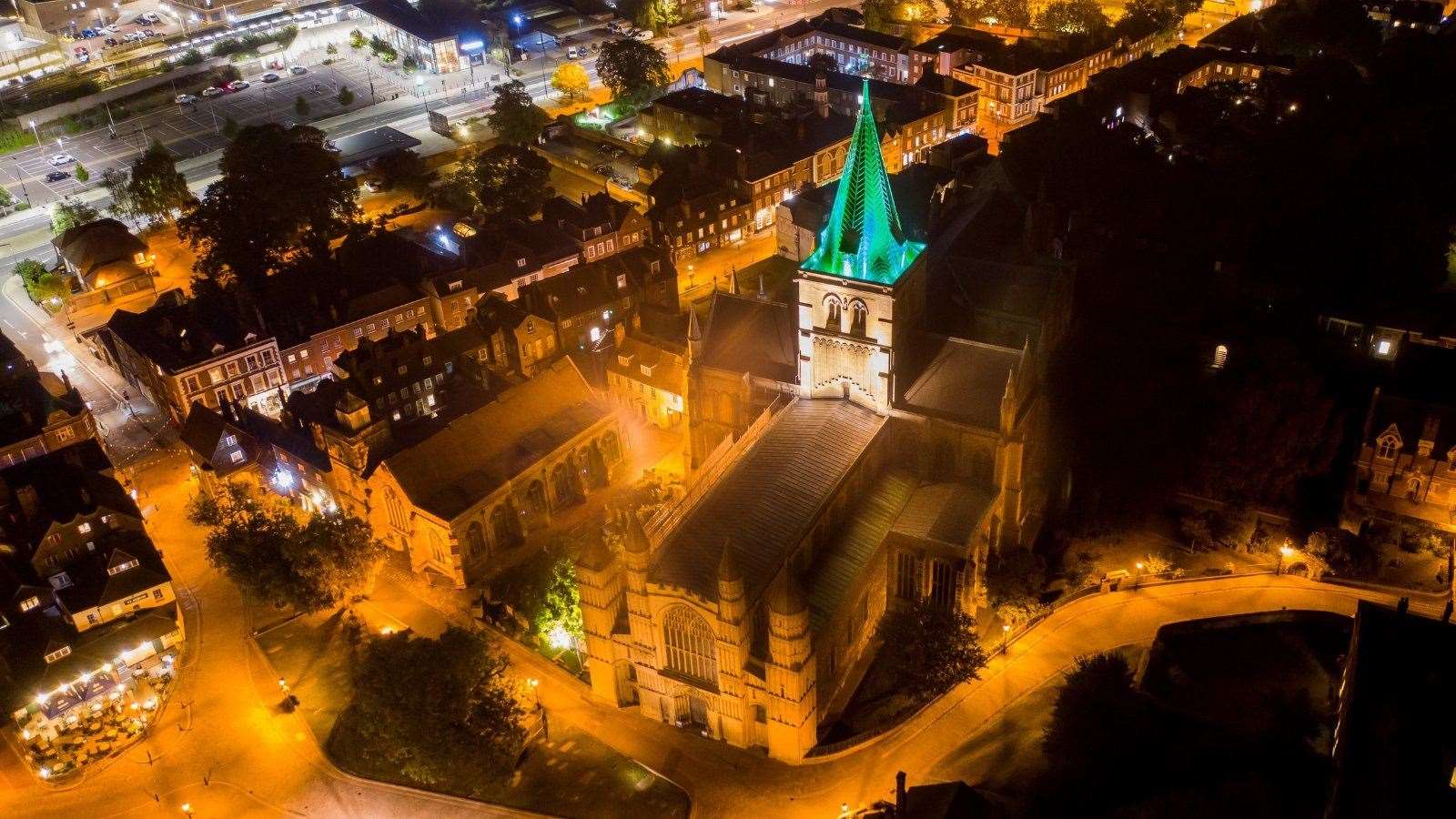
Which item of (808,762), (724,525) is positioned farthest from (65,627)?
(808,762)

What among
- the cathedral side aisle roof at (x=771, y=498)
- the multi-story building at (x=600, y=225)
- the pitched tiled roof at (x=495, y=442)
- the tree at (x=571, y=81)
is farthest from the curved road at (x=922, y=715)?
the tree at (x=571, y=81)

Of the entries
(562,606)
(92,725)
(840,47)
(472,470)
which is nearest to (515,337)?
(472,470)

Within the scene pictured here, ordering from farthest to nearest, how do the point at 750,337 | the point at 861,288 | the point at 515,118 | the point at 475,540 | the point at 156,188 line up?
the point at 515,118 → the point at 156,188 → the point at 750,337 → the point at 475,540 → the point at 861,288

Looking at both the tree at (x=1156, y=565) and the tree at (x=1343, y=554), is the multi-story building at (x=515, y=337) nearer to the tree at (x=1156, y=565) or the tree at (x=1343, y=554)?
the tree at (x=1156, y=565)

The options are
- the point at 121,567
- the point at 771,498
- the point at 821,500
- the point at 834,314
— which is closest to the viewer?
the point at 821,500

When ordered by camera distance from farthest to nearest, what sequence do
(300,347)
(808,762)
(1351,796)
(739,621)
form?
(300,347)
(808,762)
(739,621)
(1351,796)

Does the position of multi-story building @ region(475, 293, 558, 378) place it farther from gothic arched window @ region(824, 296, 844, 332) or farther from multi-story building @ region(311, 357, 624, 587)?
gothic arched window @ region(824, 296, 844, 332)

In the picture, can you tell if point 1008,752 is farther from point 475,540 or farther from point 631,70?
point 631,70

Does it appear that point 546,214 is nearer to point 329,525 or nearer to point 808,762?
point 329,525
